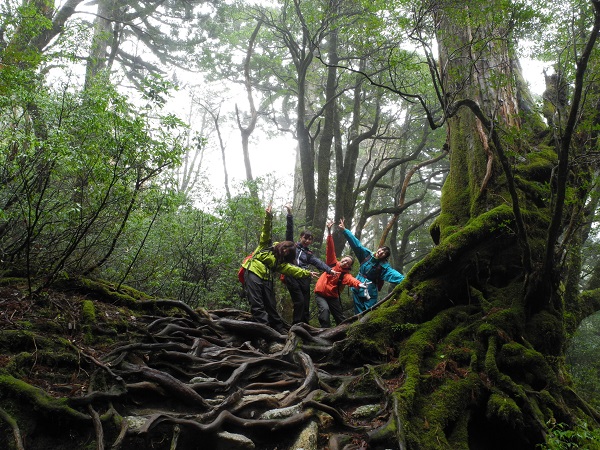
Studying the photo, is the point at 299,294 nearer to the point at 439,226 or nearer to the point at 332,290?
the point at 332,290

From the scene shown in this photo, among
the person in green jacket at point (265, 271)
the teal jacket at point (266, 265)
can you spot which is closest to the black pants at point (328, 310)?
the person in green jacket at point (265, 271)

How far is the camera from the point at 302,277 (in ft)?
22.1

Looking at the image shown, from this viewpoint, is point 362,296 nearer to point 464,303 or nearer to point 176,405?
point 464,303

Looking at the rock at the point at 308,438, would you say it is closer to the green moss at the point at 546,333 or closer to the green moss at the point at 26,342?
the green moss at the point at 26,342

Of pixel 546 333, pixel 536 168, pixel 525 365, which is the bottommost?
pixel 525 365

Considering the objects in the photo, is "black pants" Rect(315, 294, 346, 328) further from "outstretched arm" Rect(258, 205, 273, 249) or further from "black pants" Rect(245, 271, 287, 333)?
"outstretched arm" Rect(258, 205, 273, 249)

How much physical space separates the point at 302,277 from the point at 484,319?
2.89m

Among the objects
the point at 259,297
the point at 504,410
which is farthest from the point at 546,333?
the point at 259,297

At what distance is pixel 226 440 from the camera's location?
350 cm

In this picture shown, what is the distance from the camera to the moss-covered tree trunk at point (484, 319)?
12.4ft

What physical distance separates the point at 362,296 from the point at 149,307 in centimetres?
353

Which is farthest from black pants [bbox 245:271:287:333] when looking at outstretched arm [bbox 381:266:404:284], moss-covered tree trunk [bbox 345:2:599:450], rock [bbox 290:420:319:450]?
rock [bbox 290:420:319:450]

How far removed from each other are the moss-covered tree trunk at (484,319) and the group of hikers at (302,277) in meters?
1.43

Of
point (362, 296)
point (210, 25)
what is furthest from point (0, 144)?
point (210, 25)
